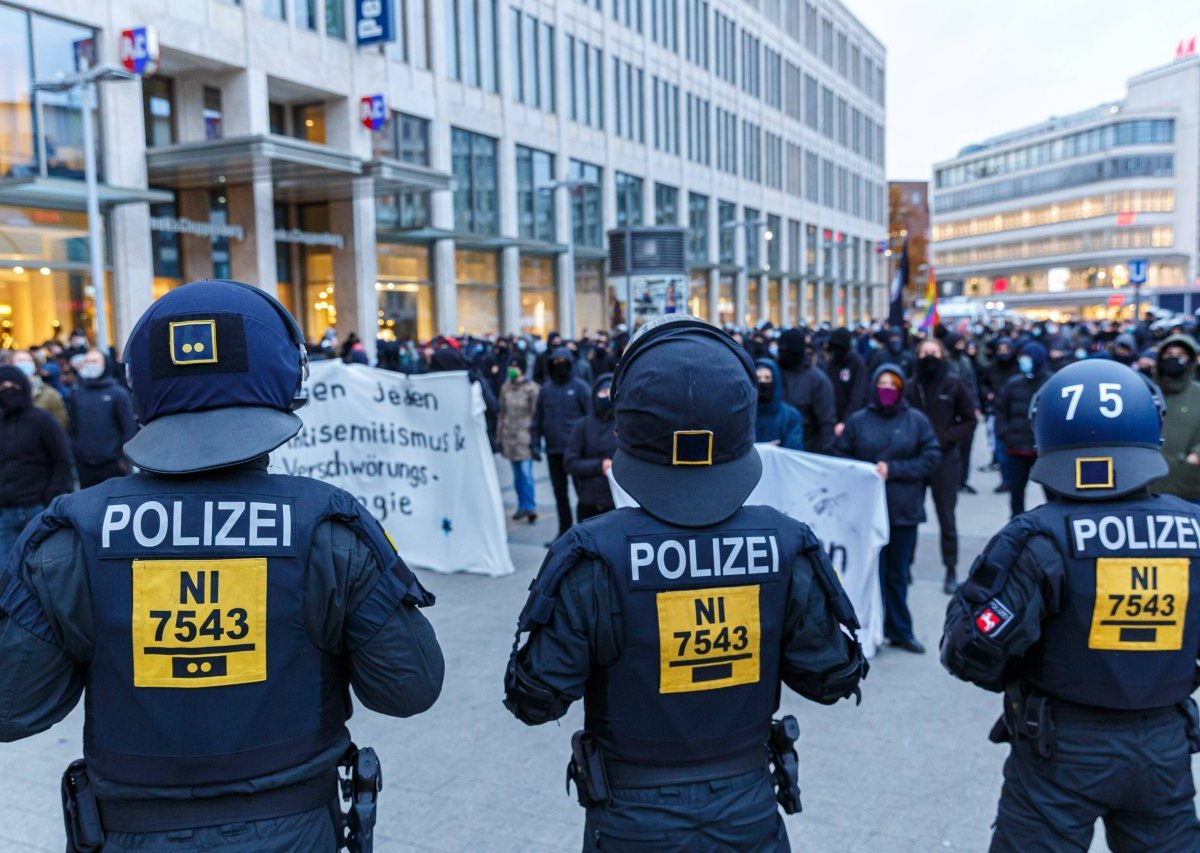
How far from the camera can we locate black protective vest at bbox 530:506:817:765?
246cm

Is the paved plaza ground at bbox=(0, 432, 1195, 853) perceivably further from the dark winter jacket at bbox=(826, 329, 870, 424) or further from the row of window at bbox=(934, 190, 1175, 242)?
the row of window at bbox=(934, 190, 1175, 242)

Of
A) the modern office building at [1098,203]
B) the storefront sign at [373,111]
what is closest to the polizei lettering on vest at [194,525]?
the storefront sign at [373,111]

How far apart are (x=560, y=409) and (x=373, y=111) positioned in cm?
1988

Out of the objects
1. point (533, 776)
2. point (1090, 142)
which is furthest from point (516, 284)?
point (1090, 142)

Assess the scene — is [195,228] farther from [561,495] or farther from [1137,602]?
[1137,602]

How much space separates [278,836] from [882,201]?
264 ft

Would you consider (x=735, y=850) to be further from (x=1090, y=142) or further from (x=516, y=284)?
(x=1090, y=142)

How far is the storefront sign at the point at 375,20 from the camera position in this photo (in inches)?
1046

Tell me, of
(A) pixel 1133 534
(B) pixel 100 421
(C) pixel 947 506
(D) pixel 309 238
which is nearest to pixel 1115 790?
(A) pixel 1133 534

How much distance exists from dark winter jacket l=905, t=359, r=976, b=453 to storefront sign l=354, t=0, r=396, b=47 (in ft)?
72.4

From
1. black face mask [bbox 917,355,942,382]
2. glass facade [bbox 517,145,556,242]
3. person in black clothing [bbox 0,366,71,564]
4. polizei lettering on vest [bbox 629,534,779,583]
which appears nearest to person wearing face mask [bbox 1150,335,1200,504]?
black face mask [bbox 917,355,942,382]

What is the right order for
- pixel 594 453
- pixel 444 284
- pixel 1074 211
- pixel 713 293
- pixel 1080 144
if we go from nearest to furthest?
pixel 594 453, pixel 444 284, pixel 713 293, pixel 1080 144, pixel 1074 211

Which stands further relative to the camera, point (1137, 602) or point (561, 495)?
point (561, 495)

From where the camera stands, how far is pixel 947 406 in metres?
8.50
